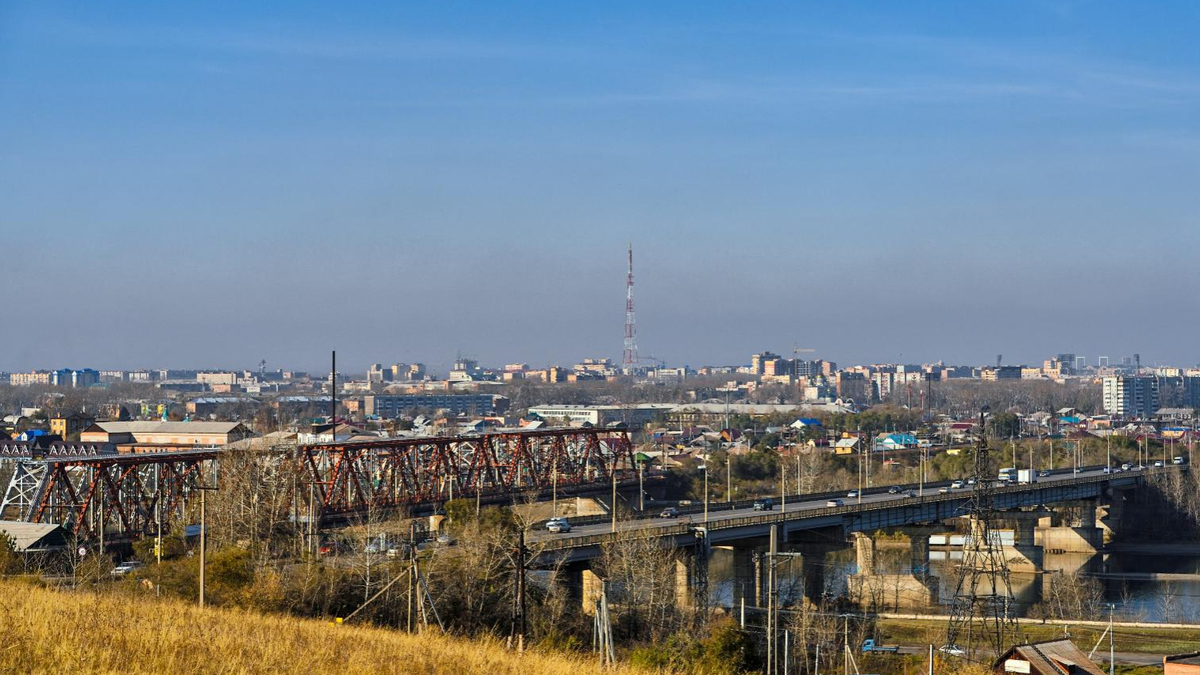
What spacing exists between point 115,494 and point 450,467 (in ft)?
81.7

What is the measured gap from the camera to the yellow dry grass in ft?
44.8

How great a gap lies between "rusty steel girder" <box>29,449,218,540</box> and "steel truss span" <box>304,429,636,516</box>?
6.26 metres

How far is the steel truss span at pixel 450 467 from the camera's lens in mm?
64125

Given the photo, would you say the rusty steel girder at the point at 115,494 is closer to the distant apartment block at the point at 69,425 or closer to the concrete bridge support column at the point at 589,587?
the concrete bridge support column at the point at 589,587

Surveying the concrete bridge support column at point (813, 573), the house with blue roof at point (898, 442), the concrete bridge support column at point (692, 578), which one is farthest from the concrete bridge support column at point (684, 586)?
the house with blue roof at point (898, 442)

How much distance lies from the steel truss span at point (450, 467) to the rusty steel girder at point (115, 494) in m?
6.26

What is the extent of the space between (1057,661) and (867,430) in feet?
352

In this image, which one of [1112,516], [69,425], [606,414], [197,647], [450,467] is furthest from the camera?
[606,414]

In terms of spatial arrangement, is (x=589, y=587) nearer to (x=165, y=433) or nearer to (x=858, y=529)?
(x=858, y=529)

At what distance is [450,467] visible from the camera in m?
73.8

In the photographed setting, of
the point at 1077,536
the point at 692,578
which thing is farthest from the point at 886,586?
the point at 1077,536

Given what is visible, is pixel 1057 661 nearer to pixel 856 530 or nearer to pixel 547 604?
pixel 547 604

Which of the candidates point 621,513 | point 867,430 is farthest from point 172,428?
point 867,430

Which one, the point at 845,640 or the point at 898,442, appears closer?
the point at 845,640
